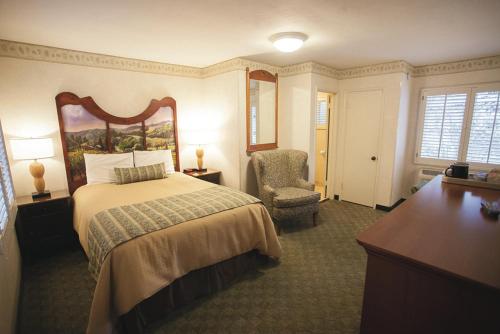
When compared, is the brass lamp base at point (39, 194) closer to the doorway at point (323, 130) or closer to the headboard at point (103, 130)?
the headboard at point (103, 130)

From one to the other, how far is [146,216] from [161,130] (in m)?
2.34

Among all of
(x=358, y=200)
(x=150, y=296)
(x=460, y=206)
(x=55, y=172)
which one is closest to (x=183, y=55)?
(x=55, y=172)

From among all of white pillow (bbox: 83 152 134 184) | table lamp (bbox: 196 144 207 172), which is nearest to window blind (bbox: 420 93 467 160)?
table lamp (bbox: 196 144 207 172)

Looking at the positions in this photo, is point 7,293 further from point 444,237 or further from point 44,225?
point 444,237

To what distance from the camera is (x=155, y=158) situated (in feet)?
12.8

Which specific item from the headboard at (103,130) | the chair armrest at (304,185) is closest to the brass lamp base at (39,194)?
the headboard at (103,130)

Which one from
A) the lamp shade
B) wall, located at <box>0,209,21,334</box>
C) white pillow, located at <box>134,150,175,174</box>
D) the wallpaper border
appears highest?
the wallpaper border

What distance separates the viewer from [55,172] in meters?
3.36

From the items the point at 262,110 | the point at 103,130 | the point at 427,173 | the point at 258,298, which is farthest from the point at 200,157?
the point at 427,173

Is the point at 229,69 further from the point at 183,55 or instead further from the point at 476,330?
the point at 476,330

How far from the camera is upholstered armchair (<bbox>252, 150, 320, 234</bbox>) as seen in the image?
3470 mm

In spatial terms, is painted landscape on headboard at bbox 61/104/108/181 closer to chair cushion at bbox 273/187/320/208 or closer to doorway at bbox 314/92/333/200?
chair cushion at bbox 273/187/320/208

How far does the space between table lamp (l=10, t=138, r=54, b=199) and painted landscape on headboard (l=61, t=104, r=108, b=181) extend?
404 millimetres

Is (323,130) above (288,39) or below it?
below
